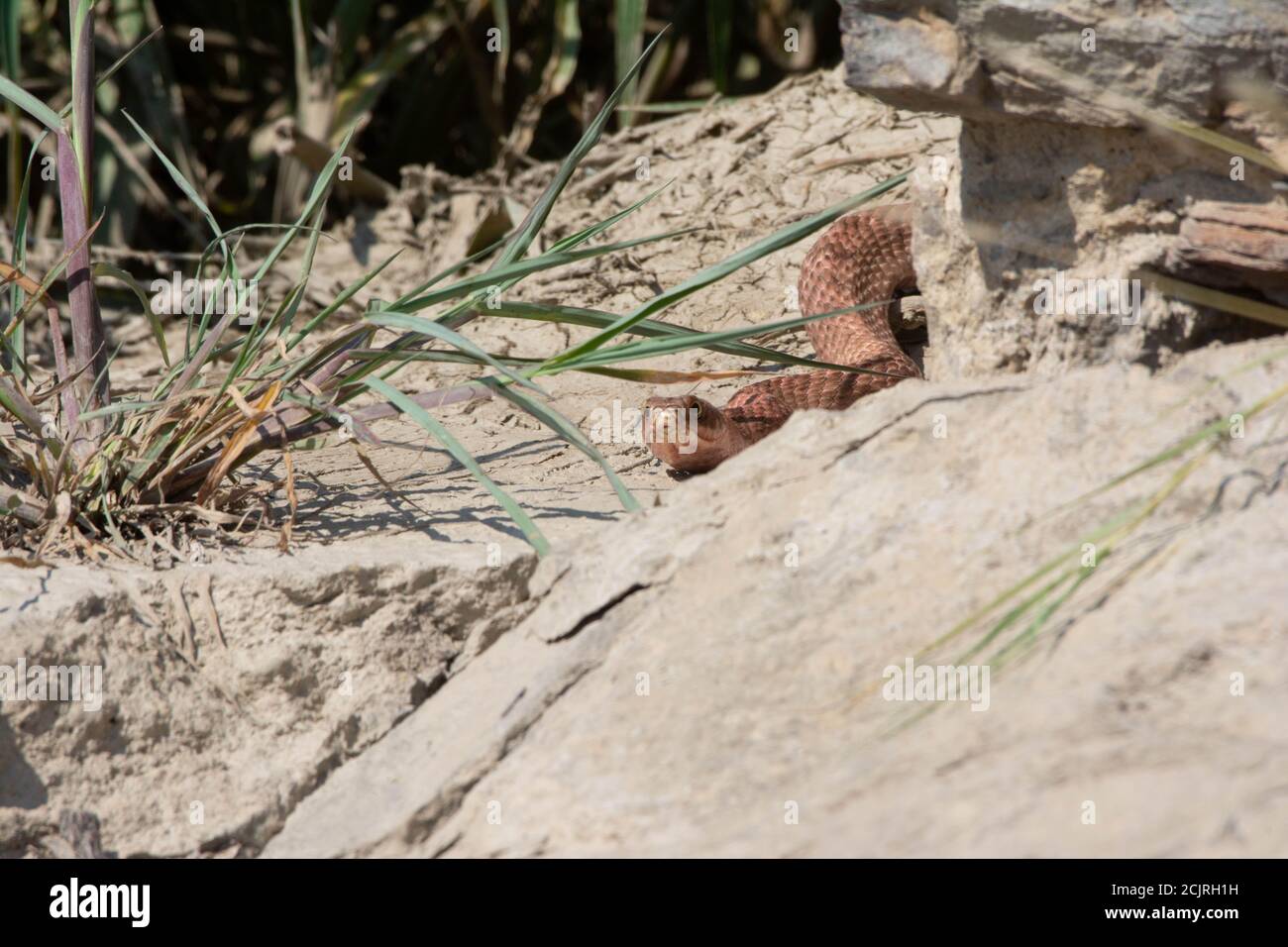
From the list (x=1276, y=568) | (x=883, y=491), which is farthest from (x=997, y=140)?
(x=1276, y=568)

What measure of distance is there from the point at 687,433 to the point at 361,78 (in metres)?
3.25

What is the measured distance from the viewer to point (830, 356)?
382 cm

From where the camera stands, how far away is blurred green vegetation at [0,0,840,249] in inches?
224

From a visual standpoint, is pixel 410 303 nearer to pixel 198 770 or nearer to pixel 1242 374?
pixel 198 770

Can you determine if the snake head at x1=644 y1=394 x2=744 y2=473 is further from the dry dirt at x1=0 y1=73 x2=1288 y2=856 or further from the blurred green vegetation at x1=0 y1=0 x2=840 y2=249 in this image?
the blurred green vegetation at x1=0 y1=0 x2=840 y2=249

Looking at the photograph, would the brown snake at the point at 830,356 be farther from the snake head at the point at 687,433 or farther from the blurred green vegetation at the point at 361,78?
the blurred green vegetation at the point at 361,78

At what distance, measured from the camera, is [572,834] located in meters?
1.82

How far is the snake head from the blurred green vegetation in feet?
8.25

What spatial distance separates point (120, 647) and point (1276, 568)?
1.75 metres

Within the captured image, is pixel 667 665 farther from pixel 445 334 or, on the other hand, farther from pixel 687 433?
pixel 687 433

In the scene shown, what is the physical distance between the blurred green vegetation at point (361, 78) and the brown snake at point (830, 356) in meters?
1.75

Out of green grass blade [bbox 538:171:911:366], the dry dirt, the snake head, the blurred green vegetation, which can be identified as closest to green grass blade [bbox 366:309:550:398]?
green grass blade [bbox 538:171:911:366]

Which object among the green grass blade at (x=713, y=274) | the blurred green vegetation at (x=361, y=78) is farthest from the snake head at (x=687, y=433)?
the blurred green vegetation at (x=361, y=78)

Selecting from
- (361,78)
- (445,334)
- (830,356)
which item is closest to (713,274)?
(445,334)
